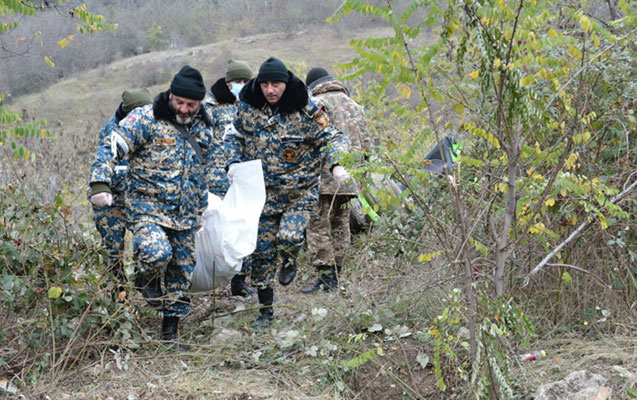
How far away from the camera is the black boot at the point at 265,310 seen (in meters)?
4.45

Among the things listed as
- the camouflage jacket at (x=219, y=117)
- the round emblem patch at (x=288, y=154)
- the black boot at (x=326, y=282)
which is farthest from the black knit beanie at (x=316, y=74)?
the black boot at (x=326, y=282)

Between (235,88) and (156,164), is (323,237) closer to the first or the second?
(235,88)

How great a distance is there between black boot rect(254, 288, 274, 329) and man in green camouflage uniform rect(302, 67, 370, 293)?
784 millimetres

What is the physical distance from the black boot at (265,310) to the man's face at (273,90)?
4.24ft

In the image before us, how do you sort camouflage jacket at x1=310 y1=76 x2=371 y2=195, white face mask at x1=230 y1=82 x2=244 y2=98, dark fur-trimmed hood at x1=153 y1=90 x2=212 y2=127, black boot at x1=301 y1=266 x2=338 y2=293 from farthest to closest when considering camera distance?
white face mask at x1=230 y1=82 x2=244 y2=98 < camouflage jacket at x1=310 y1=76 x2=371 y2=195 < black boot at x1=301 y1=266 x2=338 y2=293 < dark fur-trimmed hood at x1=153 y1=90 x2=212 y2=127

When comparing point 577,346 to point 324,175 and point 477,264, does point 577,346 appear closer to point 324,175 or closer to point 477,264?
point 477,264

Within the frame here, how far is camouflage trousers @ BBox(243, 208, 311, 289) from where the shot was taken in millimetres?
4492

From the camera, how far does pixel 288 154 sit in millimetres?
4543

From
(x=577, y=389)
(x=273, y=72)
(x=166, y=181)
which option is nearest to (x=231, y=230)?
(x=166, y=181)

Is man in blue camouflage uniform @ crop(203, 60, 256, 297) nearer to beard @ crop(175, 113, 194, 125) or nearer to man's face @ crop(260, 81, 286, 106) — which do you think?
man's face @ crop(260, 81, 286, 106)

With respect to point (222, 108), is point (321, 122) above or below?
above

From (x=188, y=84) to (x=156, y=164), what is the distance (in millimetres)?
518

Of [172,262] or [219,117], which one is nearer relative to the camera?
[172,262]

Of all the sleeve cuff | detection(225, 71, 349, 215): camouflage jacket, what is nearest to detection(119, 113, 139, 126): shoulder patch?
the sleeve cuff
